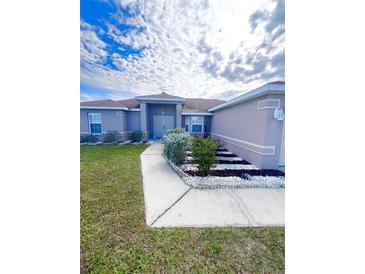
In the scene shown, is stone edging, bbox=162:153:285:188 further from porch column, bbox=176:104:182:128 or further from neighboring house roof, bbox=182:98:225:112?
neighboring house roof, bbox=182:98:225:112

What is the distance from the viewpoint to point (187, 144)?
19.7 feet

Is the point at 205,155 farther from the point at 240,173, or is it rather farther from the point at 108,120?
the point at 108,120

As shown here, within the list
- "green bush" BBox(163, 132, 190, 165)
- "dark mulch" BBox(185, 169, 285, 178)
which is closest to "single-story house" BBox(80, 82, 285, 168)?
"dark mulch" BBox(185, 169, 285, 178)

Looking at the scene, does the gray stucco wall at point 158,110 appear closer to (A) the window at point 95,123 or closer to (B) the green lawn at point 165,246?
(A) the window at point 95,123

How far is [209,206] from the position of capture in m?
3.13

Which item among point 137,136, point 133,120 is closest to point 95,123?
point 133,120

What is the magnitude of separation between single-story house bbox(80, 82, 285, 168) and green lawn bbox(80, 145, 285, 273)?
12.3 feet

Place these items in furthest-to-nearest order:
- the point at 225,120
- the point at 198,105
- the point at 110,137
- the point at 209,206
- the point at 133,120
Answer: the point at 198,105 → the point at 133,120 → the point at 110,137 → the point at 225,120 → the point at 209,206

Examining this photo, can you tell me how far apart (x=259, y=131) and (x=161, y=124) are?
963 centimetres
